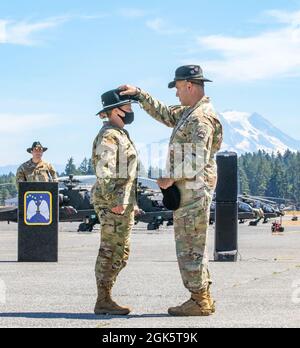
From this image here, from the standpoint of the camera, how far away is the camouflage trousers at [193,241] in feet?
27.5

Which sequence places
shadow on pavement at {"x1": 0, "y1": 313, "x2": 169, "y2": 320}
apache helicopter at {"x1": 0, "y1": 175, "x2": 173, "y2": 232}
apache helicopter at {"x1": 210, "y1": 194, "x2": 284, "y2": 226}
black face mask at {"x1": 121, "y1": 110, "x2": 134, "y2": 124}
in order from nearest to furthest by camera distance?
shadow on pavement at {"x1": 0, "y1": 313, "x2": 169, "y2": 320} → black face mask at {"x1": 121, "y1": 110, "x2": 134, "y2": 124} → apache helicopter at {"x1": 0, "y1": 175, "x2": 173, "y2": 232} → apache helicopter at {"x1": 210, "y1": 194, "x2": 284, "y2": 226}

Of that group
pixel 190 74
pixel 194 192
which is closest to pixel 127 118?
pixel 190 74

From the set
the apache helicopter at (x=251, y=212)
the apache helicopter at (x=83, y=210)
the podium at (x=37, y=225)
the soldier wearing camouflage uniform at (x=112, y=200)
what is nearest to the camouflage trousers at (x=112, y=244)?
the soldier wearing camouflage uniform at (x=112, y=200)

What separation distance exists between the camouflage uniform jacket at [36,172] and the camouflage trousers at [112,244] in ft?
34.4

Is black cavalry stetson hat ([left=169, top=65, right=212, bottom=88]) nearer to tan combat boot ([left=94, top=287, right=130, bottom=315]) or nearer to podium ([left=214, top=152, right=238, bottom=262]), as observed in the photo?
tan combat boot ([left=94, top=287, right=130, bottom=315])

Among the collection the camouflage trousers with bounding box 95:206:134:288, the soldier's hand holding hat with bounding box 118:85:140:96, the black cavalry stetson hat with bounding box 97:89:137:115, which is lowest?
the camouflage trousers with bounding box 95:206:134:288

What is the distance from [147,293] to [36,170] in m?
9.15

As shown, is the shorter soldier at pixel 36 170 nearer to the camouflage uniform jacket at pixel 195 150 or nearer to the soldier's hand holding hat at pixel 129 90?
the soldier's hand holding hat at pixel 129 90

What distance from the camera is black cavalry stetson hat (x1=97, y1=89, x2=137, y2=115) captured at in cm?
873

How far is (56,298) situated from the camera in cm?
986

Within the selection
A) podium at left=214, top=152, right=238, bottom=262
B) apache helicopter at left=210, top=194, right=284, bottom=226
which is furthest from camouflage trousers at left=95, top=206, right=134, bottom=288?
apache helicopter at left=210, top=194, right=284, bottom=226

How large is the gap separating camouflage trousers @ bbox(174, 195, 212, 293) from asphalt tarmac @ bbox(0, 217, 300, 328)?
358 millimetres
